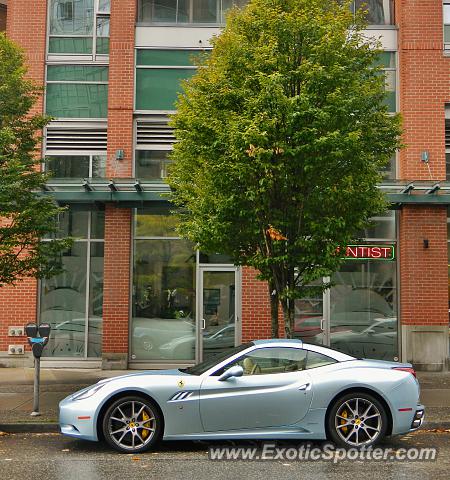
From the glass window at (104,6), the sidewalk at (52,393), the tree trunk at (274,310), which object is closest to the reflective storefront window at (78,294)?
the sidewalk at (52,393)

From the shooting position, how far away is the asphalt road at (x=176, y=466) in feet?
21.1

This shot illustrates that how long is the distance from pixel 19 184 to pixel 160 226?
4.59m

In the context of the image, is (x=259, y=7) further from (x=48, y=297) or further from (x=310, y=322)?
(x=48, y=297)

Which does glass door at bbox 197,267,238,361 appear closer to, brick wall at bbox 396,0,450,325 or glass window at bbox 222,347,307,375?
brick wall at bbox 396,0,450,325

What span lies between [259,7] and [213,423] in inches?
247

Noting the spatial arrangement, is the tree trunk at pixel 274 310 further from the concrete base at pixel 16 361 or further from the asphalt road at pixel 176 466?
the concrete base at pixel 16 361

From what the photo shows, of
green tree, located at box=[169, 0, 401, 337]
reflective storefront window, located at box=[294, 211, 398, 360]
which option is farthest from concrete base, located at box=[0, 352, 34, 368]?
green tree, located at box=[169, 0, 401, 337]

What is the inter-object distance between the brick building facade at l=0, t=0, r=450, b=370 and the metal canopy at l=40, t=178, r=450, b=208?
0.05 metres

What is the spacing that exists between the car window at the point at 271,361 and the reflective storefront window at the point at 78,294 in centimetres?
760

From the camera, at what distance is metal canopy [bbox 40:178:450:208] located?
1346cm

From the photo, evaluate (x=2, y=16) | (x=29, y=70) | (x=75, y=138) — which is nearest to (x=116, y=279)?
(x=75, y=138)

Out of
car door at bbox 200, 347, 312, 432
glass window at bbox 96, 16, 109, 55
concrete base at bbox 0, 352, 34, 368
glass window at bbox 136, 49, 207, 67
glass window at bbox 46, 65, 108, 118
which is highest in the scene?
glass window at bbox 96, 16, 109, 55

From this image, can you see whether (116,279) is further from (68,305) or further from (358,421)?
(358,421)

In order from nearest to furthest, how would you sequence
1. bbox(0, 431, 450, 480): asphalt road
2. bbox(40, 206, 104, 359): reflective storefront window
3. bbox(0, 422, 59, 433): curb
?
bbox(0, 431, 450, 480): asphalt road < bbox(0, 422, 59, 433): curb < bbox(40, 206, 104, 359): reflective storefront window
